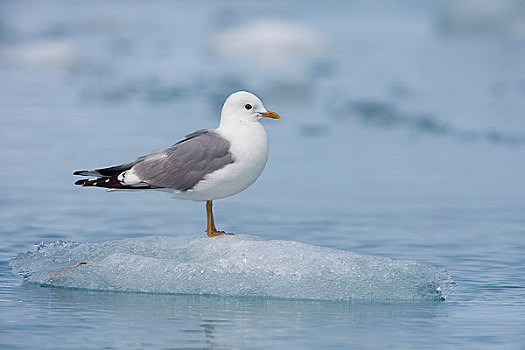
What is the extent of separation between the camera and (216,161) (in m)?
8.20

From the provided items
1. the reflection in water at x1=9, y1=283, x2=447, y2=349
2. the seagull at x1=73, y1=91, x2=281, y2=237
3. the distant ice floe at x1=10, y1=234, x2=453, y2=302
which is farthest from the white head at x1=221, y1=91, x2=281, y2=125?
the reflection in water at x1=9, y1=283, x2=447, y2=349

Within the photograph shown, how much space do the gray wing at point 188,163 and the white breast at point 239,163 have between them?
53 millimetres

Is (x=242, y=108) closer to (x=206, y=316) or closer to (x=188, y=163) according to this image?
(x=188, y=163)

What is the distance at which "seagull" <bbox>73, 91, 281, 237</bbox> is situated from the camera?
26.9 ft

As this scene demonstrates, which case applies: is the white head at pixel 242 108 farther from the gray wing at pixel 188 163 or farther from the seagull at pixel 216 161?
the gray wing at pixel 188 163

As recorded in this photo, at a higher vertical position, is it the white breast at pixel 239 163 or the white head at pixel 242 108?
the white head at pixel 242 108

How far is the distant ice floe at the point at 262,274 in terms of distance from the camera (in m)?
7.59

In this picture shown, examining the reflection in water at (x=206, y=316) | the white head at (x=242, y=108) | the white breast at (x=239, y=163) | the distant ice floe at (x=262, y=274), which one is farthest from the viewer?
the white head at (x=242, y=108)

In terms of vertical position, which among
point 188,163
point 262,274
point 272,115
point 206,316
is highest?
point 272,115

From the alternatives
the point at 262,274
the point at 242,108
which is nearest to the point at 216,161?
the point at 242,108

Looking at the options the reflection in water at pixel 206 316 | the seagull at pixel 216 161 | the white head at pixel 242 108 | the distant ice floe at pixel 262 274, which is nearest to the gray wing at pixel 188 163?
the seagull at pixel 216 161

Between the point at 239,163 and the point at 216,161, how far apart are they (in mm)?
208

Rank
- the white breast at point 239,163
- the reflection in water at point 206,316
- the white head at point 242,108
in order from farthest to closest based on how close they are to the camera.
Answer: the white head at point 242,108, the white breast at point 239,163, the reflection in water at point 206,316

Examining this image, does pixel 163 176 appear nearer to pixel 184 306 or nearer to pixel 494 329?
pixel 184 306
